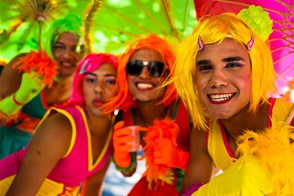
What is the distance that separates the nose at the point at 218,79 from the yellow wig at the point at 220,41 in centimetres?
12

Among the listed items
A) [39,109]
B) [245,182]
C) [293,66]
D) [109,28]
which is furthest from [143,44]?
[245,182]

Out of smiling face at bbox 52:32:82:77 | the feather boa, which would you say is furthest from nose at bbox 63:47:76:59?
the feather boa

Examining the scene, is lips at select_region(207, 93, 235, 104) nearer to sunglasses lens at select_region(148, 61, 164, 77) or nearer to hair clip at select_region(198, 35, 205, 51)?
hair clip at select_region(198, 35, 205, 51)

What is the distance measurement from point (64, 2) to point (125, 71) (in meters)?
0.77

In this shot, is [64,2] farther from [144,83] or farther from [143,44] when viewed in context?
[144,83]

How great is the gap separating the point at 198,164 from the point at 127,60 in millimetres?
757

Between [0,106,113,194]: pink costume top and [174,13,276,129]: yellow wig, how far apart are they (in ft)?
2.16

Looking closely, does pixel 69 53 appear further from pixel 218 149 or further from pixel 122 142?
pixel 218 149

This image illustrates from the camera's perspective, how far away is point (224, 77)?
1688 mm

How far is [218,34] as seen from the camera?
5.68ft

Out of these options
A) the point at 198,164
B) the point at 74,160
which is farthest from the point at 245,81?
the point at 74,160

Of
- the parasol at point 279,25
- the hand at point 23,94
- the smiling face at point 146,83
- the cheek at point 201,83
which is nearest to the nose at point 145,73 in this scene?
the smiling face at point 146,83

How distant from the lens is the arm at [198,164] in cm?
196

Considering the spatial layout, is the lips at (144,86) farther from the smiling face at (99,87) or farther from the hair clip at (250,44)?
the hair clip at (250,44)
